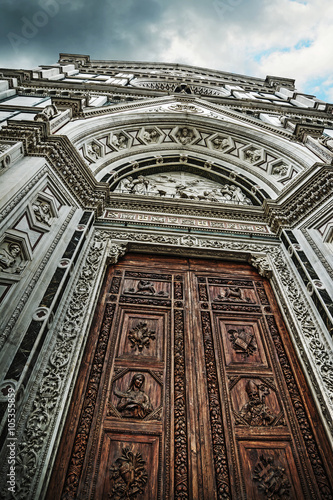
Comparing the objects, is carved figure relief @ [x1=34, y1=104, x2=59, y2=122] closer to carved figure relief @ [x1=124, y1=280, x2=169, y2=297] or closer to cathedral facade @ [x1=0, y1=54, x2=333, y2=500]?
cathedral facade @ [x1=0, y1=54, x2=333, y2=500]

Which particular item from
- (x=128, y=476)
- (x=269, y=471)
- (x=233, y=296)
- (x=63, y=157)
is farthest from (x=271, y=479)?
(x=63, y=157)

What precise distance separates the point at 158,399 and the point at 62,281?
2.02 m

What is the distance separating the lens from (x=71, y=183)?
552 centimetres

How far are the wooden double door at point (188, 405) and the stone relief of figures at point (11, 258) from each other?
4.39 ft

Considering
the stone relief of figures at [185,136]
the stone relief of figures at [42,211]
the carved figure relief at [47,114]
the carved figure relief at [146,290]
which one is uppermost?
the stone relief of figures at [185,136]

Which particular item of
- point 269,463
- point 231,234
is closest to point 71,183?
point 231,234

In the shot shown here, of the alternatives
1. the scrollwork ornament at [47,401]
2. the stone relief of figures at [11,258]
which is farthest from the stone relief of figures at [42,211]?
the scrollwork ornament at [47,401]

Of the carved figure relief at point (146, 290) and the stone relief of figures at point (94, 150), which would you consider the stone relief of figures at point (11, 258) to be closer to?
the carved figure relief at point (146, 290)

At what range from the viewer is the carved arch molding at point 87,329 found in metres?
2.71

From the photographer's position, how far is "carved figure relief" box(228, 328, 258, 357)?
13.6ft

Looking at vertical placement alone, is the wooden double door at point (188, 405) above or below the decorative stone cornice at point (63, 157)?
below

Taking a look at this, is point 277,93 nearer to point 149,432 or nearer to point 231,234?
point 231,234

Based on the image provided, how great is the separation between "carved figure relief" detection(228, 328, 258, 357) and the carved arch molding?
607 mm

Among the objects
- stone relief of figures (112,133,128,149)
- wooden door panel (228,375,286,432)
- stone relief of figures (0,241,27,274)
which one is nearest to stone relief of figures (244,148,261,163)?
stone relief of figures (112,133,128,149)
